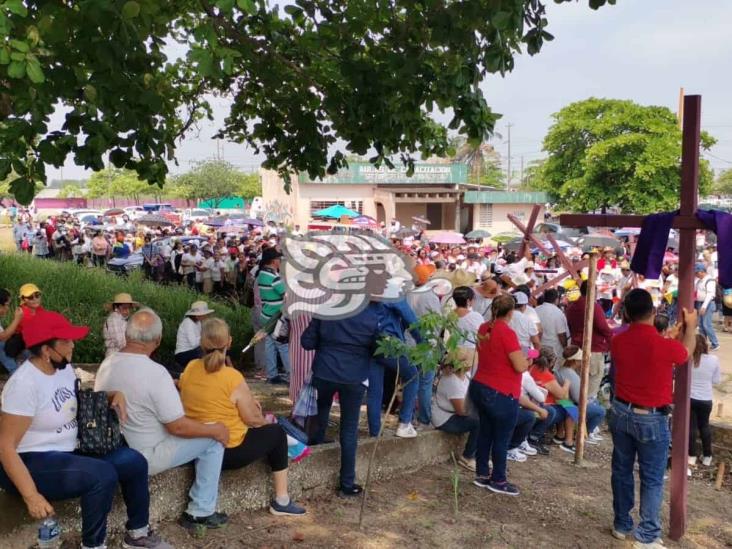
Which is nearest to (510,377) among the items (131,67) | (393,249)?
(393,249)

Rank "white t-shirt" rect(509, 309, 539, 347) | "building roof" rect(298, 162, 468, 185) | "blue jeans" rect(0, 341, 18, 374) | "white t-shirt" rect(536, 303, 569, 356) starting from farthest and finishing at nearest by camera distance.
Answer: "building roof" rect(298, 162, 468, 185)
"white t-shirt" rect(536, 303, 569, 356)
"blue jeans" rect(0, 341, 18, 374)
"white t-shirt" rect(509, 309, 539, 347)

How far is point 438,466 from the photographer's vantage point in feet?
18.8

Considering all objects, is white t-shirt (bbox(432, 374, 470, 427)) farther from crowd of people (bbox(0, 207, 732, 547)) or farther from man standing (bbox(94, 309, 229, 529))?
man standing (bbox(94, 309, 229, 529))

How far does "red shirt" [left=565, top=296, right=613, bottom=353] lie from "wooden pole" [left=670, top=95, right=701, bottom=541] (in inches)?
113

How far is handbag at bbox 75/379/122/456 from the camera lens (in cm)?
354

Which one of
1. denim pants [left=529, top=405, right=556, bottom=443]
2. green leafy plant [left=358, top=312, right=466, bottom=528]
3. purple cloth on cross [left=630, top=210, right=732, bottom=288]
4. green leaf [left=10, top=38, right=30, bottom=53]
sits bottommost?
denim pants [left=529, top=405, right=556, bottom=443]

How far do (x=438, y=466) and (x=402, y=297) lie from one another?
1450mm

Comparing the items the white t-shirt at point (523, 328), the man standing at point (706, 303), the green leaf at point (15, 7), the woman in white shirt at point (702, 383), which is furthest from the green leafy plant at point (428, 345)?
the man standing at point (706, 303)

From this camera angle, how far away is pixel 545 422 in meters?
6.48

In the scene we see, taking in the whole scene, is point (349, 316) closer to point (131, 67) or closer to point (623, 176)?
point (131, 67)

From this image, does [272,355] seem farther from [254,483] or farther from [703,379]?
[703,379]

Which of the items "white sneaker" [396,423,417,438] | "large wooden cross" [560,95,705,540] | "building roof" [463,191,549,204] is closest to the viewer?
"large wooden cross" [560,95,705,540]

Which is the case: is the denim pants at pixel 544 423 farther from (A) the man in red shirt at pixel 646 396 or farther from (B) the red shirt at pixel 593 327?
(A) the man in red shirt at pixel 646 396

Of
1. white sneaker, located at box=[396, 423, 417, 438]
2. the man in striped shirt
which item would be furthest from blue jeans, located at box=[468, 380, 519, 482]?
the man in striped shirt
